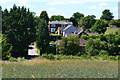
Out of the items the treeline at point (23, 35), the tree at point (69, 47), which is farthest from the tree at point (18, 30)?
the tree at point (69, 47)

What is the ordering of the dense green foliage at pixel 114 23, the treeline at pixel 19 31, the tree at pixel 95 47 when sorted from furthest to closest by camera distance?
the dense green foliage at pixel 114 23 < the treeline at pixel 19 31 < the tree at pixel 95 47

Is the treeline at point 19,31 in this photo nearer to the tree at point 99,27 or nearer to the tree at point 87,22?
the tree at point 99,27

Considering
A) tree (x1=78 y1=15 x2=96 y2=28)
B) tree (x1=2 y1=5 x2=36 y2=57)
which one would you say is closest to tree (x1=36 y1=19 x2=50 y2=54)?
tree (x1=2 y1=5 x2=36 y2=57)

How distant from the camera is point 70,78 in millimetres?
8969

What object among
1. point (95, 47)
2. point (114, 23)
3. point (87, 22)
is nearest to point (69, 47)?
point (95, 47)

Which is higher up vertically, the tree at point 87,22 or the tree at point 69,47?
Result: the tree at point 87,22

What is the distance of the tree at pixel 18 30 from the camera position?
2659 cm

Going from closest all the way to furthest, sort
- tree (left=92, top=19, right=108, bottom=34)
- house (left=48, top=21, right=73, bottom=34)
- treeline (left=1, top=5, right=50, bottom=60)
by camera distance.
A: treeline (left=1, top=5, right=50, bottom=60) → tree (left=92, top=19, right=108, bottom=34) → house (left=48, top=21, right=73, bottom=34)

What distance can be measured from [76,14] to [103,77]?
7214 centimetres

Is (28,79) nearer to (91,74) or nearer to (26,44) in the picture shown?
(91,74)

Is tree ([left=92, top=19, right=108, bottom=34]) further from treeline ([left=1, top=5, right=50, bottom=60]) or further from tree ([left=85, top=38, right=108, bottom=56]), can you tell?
tree ([left=85, top=38, right=108, bottom=56])

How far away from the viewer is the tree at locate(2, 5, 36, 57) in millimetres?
26594

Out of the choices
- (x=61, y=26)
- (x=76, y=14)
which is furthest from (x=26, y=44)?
(x=76, y=14)

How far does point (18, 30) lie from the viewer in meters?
27.1
